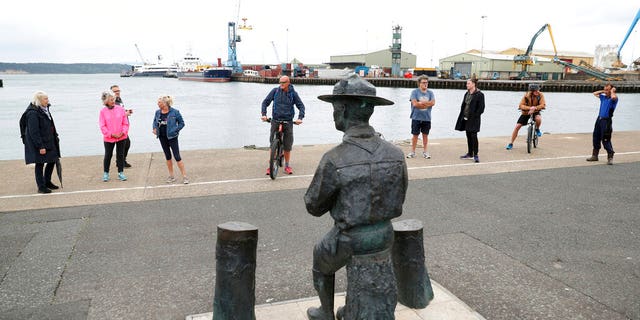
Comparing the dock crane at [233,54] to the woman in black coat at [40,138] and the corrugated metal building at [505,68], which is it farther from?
the woman in black coat at [40,138]

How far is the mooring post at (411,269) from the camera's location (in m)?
3.72

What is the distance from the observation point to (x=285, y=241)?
5285mm

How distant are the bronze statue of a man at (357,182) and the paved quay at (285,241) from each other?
108cm

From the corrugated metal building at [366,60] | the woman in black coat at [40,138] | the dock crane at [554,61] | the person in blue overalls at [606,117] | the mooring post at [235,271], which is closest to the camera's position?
the mooring post at [235,271]

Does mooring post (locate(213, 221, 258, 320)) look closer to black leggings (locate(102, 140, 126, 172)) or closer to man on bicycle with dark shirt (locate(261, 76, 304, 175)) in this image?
man on bicycle with dark shirt (locate(261, 76, 304, 175))

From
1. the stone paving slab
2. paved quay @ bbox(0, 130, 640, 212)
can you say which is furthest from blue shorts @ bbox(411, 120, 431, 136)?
the stone paving slab

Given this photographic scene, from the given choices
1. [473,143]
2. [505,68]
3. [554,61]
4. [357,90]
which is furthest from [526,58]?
[357,90]

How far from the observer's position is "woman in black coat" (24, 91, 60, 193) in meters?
6.99

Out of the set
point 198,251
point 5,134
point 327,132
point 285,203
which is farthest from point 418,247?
point 5,134

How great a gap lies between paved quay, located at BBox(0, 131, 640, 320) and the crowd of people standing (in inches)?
17.4

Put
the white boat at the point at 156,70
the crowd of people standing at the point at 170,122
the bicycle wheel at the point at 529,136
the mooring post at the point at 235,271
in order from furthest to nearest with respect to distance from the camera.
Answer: the white boat at the point at 156,70 < the bicycle wheel at the point at 529,136 < the crowd of people standing at the point at 170,122 < the mooring post at the point at 235,271

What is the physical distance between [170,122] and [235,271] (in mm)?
4835

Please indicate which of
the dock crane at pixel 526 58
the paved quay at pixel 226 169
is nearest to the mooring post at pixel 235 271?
the paved quay at pixel 226 169

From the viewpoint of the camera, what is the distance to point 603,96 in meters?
9.41
